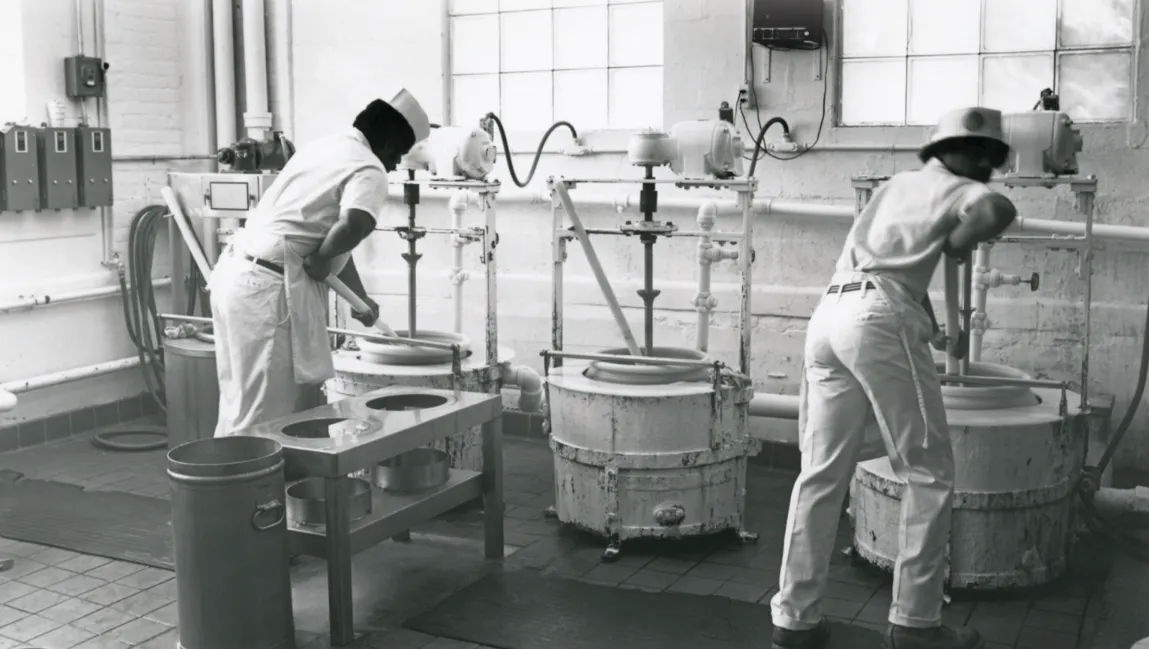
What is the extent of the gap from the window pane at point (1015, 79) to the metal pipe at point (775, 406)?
5.37 feet

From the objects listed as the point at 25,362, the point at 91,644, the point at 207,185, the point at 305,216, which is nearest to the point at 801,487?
the point at 305,216

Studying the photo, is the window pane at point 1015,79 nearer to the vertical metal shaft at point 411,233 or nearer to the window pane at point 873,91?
the window pane at point 873,91

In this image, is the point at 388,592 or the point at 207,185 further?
the point at 207,185

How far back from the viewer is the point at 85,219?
656 cm

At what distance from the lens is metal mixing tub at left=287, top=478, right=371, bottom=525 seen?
3.98m

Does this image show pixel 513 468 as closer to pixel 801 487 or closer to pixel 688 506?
pixel 688 506

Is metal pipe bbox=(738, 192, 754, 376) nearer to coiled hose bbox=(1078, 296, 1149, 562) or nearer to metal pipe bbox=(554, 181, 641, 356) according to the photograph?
metal pipe bbox=(554, 181, 641, 356)

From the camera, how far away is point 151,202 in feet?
22.8

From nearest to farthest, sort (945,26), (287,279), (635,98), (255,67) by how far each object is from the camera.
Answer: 1. (287,279)
2. (945,26)
3. (635,98)
4. (255,67)

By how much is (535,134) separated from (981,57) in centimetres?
227

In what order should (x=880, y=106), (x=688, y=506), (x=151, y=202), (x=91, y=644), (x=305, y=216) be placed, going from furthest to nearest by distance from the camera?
(x=151, y=202)
(x=880, y=106)
(x=688, y=506)
(x=305, y=216)
(x=91, y=644)

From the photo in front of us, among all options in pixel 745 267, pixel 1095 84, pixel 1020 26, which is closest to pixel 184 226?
pixel 745 267

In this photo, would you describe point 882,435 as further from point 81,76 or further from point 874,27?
point 81,76

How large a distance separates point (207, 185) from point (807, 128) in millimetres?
2971
